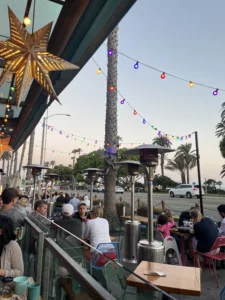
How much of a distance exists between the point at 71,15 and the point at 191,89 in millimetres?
7979

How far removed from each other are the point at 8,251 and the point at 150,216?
9.05 ft

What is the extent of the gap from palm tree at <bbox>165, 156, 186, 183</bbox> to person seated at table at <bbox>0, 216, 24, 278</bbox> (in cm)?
5134

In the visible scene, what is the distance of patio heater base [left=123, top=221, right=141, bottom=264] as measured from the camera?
255 inches

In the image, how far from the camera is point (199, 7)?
8.69m

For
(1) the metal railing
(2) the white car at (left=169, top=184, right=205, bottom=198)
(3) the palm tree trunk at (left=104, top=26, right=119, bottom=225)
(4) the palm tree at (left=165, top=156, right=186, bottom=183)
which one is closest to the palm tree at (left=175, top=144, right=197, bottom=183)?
(4) the palm tree at (left=165, top=156, right=186, bottom=183)

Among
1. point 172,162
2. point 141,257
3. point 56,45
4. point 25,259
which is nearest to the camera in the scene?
point 56,45

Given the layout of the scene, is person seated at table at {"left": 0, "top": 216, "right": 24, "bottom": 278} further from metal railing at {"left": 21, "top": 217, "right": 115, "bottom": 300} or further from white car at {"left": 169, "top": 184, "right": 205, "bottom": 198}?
white car at {"left": 169, "top": 184, "right": 205, "bottom": 198}

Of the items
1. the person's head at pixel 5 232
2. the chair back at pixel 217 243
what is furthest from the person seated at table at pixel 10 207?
the chair back at pixel 217 243

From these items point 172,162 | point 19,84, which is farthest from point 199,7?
point 172,162

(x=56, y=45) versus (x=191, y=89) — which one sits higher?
(x=191, y=89)

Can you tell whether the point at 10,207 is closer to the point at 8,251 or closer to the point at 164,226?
the point at 8,251

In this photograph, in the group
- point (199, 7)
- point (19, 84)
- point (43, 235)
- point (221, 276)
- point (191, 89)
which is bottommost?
point (221, 276)

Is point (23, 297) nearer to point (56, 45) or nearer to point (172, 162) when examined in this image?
point (56, 45)

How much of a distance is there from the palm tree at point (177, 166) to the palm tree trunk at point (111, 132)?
44.0 meters
